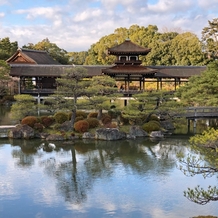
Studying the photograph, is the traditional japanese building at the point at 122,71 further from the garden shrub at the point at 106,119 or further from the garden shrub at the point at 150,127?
the garden shrub at the point at 150,127

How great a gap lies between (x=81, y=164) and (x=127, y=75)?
60.1 ft

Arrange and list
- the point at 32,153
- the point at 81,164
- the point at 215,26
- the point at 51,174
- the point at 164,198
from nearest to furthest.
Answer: the point at 164,198, the point at 51,174, the point at 81,164, the point at 32,153, the point at 215,26

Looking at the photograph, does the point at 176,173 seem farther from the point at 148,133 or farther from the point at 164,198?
the point at 148,133

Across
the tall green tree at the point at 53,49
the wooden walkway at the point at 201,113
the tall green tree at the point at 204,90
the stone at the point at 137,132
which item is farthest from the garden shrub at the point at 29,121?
the tall green tree at the point at 53,49

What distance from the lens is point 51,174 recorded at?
14203 millimetres

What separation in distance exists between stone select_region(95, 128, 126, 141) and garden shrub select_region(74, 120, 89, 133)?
0.88 metres

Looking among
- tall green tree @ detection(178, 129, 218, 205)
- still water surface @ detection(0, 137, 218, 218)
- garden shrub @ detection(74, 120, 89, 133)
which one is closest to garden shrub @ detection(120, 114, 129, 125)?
garden shrub @ detection(74, 120, 89, 133)

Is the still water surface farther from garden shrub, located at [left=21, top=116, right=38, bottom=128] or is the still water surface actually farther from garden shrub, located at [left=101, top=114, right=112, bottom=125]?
garden shrub, located at [left=101, top=114, right=112, bottom=125]

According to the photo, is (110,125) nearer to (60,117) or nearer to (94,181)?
(60,117)

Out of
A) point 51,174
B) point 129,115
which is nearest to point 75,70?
point 129,115

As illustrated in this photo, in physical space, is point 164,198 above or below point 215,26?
below

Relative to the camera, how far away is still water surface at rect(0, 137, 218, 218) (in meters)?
10.5

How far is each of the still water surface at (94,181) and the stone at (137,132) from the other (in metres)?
1.51

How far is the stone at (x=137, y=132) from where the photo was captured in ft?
70.7
